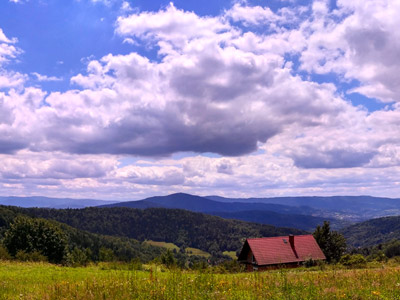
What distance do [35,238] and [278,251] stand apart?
42.8m

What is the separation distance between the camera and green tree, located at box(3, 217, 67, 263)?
2197 inches

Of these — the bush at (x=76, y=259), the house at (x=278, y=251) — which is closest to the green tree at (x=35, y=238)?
the bush at (x=76, y=259)

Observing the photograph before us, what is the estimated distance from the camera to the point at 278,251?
53.2 m

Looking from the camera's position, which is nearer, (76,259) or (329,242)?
(76,259)

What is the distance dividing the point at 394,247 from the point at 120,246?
154853mm

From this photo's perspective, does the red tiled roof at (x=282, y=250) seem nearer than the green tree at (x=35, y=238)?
Yes

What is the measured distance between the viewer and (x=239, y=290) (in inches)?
353

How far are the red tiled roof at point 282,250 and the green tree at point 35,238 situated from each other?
3475 centimetres

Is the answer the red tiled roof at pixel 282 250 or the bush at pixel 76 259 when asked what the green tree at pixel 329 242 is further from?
the bush at pixel 76 259

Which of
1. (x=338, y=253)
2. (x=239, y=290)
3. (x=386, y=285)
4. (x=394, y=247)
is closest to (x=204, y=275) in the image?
(x=239, y=290)

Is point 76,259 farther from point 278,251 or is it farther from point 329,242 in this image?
point 329,242

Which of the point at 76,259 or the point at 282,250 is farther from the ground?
the point at 282,250

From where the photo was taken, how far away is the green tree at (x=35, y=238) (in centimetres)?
5581

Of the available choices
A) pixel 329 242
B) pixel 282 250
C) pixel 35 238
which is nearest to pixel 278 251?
pixel 282 250
